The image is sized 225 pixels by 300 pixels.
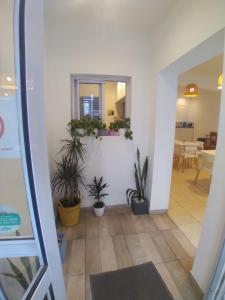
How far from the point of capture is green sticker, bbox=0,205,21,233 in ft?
2.41

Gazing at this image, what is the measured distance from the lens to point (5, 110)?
2.15 ft

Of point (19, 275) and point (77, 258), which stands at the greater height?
point (19, 275)

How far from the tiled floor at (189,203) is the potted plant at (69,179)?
1.49 meters

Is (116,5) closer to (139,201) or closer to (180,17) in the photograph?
(180,17)

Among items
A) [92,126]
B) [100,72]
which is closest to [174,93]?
[100,72]

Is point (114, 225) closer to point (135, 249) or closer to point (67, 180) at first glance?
point (135, 249)

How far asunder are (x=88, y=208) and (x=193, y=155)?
3.33m

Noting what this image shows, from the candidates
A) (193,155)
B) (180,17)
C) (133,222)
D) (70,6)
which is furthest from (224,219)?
(193,155)

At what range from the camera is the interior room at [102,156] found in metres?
0.68

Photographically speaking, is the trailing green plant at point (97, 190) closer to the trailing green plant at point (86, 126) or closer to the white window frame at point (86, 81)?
the trailing green plant at point (86, 126)

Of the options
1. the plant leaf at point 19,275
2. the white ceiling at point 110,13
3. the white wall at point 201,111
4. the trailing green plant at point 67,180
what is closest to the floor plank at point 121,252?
the trailing green plant at point 67,180

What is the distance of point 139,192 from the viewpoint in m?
2.58

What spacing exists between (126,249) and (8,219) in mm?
1522

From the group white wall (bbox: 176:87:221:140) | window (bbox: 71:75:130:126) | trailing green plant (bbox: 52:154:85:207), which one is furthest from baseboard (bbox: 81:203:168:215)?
white wall (bbox: 176:87:221:140)
